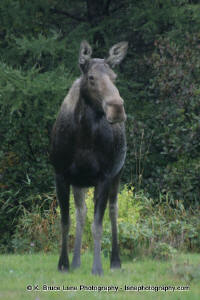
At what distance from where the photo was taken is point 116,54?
657 cm

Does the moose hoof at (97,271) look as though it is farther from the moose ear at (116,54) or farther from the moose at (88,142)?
the moose ear at (116,54)

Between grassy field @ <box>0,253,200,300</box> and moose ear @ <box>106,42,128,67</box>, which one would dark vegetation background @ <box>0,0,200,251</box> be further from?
moose ear @ <box>106,42,128,67</box>

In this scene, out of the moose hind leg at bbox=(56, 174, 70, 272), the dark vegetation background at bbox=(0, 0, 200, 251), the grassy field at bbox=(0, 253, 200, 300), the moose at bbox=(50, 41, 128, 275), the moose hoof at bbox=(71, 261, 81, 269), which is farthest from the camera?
the dark vegetation background at bbox=(0, 0, 200, 251)

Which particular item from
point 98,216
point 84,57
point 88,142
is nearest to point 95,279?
point 98,216

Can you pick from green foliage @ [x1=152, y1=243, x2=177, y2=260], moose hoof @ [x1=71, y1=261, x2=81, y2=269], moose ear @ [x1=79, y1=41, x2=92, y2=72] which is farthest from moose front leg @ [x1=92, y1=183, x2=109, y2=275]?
green foliage @ [x1=152, y1=243, x2=177, y2=260]

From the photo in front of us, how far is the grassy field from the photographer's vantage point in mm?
5438

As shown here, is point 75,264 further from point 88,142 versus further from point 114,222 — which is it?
point 88,142

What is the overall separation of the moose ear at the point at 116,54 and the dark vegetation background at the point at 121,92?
3.95 m

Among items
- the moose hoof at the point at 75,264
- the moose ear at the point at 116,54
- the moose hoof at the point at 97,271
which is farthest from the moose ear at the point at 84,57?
the moose hoof at the point at 75,264

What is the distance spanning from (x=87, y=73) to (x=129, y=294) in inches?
99.5

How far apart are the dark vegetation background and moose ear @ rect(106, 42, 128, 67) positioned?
12.9ft

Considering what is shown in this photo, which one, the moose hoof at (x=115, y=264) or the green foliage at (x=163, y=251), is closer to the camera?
the moose hoof at (x=115, y=264)

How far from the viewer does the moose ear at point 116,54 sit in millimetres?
6500

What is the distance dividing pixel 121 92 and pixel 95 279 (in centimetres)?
773
